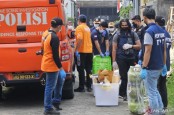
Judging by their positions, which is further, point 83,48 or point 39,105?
point 83,48

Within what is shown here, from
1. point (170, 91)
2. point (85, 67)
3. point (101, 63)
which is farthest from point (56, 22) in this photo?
point (170, 91)

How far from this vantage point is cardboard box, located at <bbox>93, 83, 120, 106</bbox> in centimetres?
880

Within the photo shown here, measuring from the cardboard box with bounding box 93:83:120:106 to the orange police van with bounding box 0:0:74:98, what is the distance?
75cm

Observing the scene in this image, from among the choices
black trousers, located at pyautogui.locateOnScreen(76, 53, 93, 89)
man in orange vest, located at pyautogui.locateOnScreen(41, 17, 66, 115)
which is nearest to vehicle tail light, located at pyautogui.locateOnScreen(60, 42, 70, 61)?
man in orange vest, located at pyautogui.locateOnScreen(41, 17, 66, 115)

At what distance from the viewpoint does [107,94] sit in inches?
347

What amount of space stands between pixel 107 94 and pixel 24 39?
210cm

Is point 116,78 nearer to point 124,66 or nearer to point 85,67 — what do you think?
point 124,66

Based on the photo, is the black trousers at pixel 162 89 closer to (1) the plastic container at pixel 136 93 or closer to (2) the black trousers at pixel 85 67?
(1) the plastic container at pixel 136 93

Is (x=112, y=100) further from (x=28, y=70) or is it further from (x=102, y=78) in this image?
(x=28, y=70)

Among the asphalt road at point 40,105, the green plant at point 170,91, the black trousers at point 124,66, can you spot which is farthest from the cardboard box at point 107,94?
the green plant at point 170,91

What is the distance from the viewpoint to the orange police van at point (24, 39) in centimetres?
870

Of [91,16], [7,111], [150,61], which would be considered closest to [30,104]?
[7,111]

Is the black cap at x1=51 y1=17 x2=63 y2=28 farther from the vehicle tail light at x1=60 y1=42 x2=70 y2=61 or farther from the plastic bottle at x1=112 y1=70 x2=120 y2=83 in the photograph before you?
the plastic bottle at x1=112 y1=70 x2=120 y2=83

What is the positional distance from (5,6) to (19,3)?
30cm
